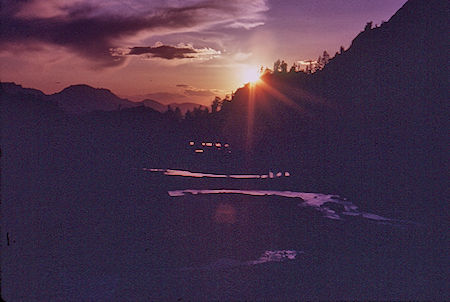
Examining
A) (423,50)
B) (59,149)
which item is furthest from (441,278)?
(59,149)

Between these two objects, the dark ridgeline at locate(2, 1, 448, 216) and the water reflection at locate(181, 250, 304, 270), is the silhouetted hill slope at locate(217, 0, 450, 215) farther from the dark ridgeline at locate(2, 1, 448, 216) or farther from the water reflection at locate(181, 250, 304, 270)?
the water reflection at locate(181, 250, 304, 270)

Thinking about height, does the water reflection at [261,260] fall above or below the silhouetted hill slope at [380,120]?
below

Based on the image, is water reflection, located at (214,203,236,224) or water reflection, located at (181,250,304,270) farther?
water reflection, located at (214,203,236,224)

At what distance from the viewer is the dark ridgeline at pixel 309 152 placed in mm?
23906

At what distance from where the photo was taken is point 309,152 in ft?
249

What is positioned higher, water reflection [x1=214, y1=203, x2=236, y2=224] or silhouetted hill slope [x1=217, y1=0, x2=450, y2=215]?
silhouetted hill slope [x1=217, y1=0, x2=450, y2=215]

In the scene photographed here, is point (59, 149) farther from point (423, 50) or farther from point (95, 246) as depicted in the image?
point (423, 50)

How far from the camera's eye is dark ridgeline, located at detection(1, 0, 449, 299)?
78.4ft

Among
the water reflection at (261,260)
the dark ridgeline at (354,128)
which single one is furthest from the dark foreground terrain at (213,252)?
the dark ridgeline at (354,128)

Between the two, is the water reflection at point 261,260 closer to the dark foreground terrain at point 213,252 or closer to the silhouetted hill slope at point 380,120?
the dark foreground terrain at point 213,252

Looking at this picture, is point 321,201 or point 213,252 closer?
point 213,252

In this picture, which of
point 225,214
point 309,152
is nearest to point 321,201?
point 225,214

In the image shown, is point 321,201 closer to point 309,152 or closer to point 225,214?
point 225,214

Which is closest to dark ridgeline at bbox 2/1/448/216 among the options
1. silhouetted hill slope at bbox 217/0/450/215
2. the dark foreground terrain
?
silhouetted hill slope at bbox 217/0/450/215
